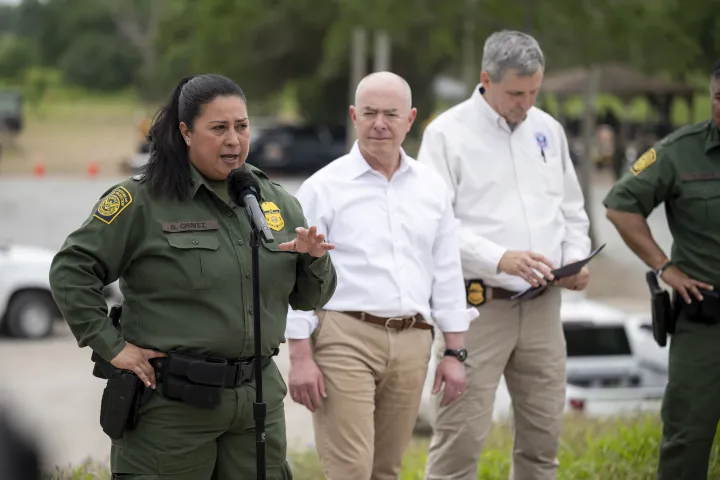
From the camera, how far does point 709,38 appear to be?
15.9m

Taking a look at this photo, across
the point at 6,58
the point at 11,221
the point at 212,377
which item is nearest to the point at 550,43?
the point at 11,221

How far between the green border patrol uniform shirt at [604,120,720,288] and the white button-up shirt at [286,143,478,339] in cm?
81

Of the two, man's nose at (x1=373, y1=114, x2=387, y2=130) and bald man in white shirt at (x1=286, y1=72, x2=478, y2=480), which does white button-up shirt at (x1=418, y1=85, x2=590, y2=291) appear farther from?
man's nose at (x1=373, y1=114, x2=387, y2=130)

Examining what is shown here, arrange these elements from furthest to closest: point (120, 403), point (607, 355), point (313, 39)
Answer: point (313, 39) → point (607, 355) → point (120, 403)

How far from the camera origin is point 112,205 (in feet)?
11.3

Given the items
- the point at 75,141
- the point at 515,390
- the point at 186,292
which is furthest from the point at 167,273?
the point at 75,141

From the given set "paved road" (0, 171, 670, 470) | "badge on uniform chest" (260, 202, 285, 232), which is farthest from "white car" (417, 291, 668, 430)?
"badge on uniform chest" (260, 202, 285, 232)

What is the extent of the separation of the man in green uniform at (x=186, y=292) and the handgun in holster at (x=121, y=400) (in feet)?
0.07

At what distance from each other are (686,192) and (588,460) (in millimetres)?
1719

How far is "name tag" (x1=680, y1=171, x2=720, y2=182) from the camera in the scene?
475cm

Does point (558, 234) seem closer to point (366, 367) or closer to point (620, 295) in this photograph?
point (366, 367)

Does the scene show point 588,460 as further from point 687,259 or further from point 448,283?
point 448,283

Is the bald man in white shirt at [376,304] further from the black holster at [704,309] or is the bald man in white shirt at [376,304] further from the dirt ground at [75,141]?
the dirt ground at [75,141]

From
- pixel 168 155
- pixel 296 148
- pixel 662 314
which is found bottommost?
pixel 296 148
